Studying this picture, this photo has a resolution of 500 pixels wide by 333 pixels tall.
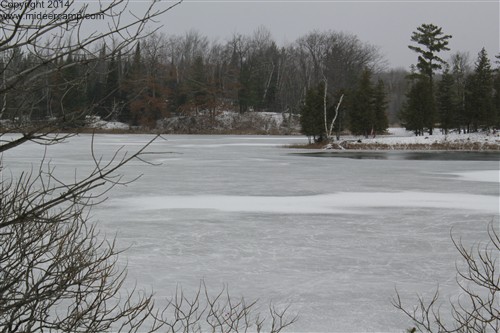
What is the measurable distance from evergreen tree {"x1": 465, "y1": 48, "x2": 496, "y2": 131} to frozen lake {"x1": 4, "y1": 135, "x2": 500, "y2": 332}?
123 feet

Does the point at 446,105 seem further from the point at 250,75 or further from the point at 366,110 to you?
the point at 250,75

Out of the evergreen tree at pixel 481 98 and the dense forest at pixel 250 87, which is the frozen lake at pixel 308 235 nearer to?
the dense forest at pixel 250 87

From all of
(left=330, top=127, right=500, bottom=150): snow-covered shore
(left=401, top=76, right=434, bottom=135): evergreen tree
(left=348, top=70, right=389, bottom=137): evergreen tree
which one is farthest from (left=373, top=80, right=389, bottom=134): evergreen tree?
(left=330, top=127, right=500, bottom=150): snow-covered shore

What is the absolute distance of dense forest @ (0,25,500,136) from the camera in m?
2.96

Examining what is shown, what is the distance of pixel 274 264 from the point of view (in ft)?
29.1

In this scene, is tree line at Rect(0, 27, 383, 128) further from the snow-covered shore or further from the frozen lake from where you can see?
the frozen lake

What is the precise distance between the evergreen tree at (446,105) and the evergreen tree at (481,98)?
1552 millimetres

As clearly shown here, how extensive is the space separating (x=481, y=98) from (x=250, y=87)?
38131 millimetres

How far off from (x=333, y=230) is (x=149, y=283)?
508 cm

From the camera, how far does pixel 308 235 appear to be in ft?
36.6

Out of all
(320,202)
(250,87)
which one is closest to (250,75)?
(250,87)

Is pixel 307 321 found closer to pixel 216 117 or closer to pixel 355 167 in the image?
pixel 355 167

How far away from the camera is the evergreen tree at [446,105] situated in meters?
58.0

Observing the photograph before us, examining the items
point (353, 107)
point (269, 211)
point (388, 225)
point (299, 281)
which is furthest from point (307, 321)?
point (353, 107)
